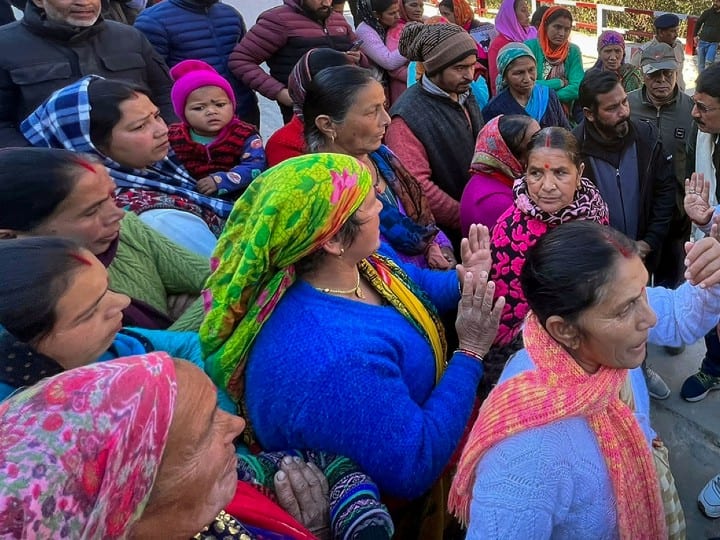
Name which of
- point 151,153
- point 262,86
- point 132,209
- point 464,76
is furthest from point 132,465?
point 262,86

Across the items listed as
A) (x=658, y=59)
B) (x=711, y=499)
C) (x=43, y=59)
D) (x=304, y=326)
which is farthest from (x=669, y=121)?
(x=43, y=59)

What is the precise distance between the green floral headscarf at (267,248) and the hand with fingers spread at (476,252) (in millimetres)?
659

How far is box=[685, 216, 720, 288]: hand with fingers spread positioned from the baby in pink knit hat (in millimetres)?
1963

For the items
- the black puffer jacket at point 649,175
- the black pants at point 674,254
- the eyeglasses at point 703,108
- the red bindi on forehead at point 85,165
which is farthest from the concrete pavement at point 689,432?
the red bindi on forehead at point 85,165

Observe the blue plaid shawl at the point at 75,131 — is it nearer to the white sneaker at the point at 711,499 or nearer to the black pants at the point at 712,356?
the white sneaker at the point at 711,499

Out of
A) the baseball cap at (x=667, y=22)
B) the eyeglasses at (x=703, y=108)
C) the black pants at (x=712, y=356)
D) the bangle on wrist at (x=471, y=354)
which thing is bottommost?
the black pants at (x=712, y=356)

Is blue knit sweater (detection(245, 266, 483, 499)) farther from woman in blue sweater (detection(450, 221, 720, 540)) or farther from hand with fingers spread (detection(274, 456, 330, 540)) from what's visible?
woman in blue sweater (detection(450, 221, 720, 540))

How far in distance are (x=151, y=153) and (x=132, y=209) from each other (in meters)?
0.26

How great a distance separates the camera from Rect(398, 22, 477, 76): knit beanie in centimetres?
332

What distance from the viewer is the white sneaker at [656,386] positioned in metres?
3.27

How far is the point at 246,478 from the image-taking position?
58.7 inches

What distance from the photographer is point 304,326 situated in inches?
63.7

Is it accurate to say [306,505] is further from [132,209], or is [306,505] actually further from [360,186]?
[132,209]

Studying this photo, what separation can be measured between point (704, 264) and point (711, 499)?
1.43 metres
